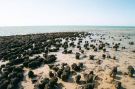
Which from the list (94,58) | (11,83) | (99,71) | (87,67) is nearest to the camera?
(11,83)

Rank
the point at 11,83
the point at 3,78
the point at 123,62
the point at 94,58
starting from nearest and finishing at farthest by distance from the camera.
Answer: the point at 11,83 → the point at 3,78 → the point at 123,62 → the point at 94,58

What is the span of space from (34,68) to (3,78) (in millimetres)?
3160

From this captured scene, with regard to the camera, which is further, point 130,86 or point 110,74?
point 110,74

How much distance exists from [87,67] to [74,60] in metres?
2.76

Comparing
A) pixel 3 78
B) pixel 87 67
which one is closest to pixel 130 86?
pixel 87 67

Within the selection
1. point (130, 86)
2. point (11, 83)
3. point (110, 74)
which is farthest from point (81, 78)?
point (11, 83)

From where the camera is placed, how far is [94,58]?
736 inches

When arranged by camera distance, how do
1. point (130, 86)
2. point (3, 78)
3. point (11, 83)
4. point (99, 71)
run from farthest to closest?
1. point (99, 71)
2. point (3, 78)
3. point (11, 83)
4. point (130, 86)

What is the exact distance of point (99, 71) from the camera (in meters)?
14.3

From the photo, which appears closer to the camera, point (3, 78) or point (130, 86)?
point (130, 86)

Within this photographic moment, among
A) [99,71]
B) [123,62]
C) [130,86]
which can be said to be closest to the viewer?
[130,86]

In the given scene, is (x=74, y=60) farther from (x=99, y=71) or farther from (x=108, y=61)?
(x=99, y=71)

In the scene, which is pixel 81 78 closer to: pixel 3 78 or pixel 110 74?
pixel 110 74

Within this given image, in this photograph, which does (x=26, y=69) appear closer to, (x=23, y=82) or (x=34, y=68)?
(x=34, y=68)
